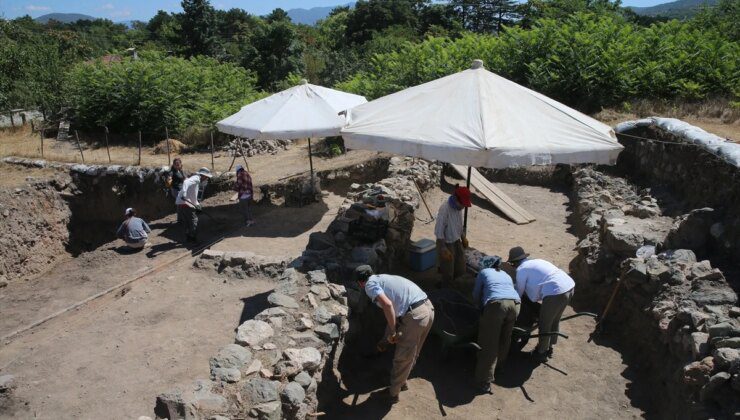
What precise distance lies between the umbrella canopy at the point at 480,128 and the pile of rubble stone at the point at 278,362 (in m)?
2.05

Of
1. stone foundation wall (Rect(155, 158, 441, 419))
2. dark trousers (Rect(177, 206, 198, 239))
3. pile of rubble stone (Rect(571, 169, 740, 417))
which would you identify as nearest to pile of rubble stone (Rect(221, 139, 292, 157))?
dark trousers (Rect(177, 206, 198, 239))

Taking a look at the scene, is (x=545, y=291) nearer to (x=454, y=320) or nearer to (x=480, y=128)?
(x=454, y=320)

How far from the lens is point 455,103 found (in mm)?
6750

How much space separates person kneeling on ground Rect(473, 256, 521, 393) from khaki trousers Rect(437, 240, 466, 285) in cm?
155

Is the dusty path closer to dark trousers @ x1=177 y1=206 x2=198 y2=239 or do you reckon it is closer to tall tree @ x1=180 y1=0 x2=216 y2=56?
dark trousers @ x1=177 y1=206 x2=198 y2=239

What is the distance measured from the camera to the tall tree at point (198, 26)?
113ft

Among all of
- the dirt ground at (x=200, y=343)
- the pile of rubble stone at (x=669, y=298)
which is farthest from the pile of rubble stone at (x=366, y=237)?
A: the pile of rubble stone at (x=669, y=298)

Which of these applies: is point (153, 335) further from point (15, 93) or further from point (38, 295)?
point (15, 93)

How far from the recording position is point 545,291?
20.0 ft

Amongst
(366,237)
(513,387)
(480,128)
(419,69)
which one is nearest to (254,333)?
(366,237)

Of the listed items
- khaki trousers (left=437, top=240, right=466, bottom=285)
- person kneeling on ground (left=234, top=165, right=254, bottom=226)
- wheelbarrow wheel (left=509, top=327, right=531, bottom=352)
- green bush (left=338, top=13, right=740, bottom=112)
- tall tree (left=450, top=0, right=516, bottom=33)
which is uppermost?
tall tree (left=450, top=0, right=516, bottom=33)

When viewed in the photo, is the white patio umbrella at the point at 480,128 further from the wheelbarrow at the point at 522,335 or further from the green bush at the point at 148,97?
the green bush at the point at 148,97

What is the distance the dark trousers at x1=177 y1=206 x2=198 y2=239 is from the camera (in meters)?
10.9

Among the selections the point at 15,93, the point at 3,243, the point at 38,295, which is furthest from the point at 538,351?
the point at 15,93
